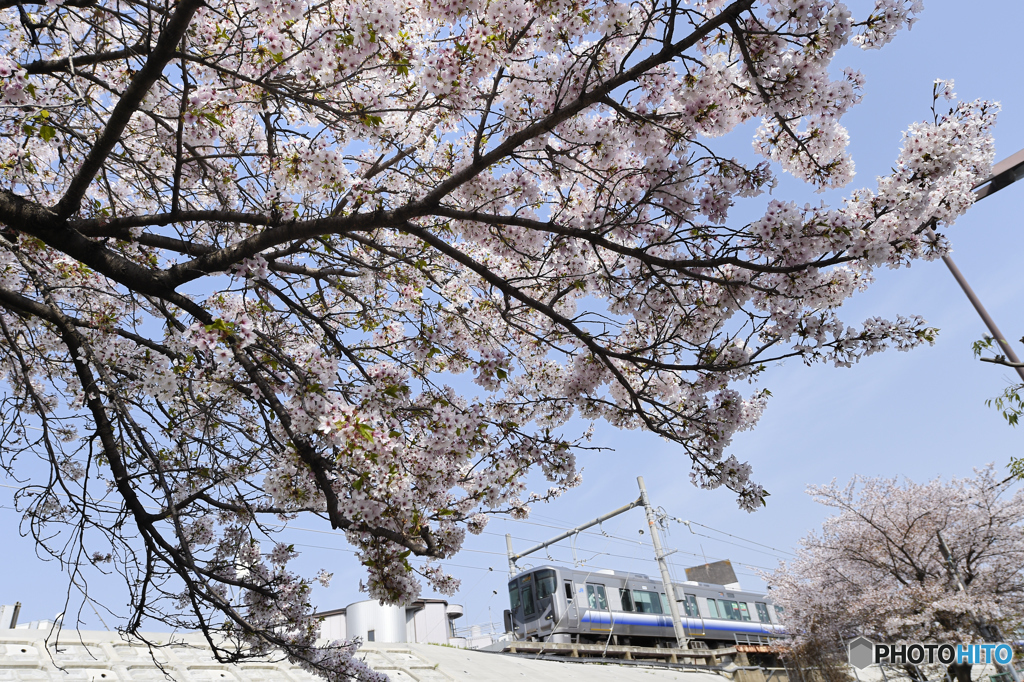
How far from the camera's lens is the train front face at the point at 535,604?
18.3 metres

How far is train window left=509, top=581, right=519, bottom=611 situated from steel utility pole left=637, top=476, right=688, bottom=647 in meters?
5.06

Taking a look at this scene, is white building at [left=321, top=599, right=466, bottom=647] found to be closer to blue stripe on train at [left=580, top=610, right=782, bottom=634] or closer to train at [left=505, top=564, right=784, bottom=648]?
train at [left=505, top=564, right=784, bottom=648]

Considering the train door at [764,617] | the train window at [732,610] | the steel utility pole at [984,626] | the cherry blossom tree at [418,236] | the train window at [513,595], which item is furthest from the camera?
the train door at [764,617]

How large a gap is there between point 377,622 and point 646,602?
9807 millimetres

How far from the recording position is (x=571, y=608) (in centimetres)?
1831

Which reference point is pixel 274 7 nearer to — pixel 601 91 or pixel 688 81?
pixel 601 91

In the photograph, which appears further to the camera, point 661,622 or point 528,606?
point 661,622

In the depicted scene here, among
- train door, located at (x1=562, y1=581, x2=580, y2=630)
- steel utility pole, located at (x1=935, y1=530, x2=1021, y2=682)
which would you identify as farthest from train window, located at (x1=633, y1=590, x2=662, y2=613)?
steel utility pole, located at (x1=935, y1=530, x2=1021, y2=682)

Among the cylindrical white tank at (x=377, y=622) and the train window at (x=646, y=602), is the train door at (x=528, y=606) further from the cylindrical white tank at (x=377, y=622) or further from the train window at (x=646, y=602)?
the train window at (x=646, y=602)

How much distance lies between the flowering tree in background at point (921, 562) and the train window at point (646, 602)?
5.64 m

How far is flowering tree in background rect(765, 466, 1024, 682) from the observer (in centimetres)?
1440

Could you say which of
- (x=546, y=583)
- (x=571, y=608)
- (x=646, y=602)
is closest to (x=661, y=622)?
(x=646, y=602)

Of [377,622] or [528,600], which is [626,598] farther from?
[377,622]

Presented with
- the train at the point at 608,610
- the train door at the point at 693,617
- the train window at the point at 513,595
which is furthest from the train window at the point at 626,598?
the train window at the point at 513,595
